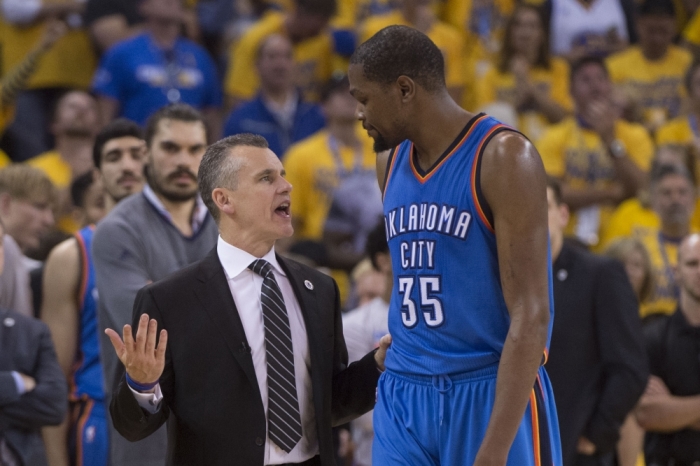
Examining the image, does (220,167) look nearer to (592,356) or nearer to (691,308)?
(592,356)

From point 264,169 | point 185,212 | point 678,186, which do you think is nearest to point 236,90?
point 678,186

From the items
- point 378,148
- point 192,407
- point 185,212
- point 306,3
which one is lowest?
point 192,407

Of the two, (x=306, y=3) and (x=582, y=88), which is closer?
(x=582, y=88)

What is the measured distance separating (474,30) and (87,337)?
6.56 metres

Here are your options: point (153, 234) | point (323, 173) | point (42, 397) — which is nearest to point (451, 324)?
point (153, 234)

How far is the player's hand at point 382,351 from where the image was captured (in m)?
4.02

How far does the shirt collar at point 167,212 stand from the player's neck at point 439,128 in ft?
6.09

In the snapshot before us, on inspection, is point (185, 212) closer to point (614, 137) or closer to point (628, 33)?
point (614, 137)

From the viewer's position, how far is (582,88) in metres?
9.76

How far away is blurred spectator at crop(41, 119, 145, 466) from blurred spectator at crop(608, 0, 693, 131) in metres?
6.64

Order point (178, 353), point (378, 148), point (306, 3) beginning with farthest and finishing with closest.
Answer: point (306, 3), point (178, 353), point (378, 148)

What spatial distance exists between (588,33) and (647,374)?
20.2 ft

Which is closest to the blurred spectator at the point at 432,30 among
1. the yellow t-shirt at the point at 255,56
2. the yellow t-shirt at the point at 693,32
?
the yellow t-shirt at the point at 255,56

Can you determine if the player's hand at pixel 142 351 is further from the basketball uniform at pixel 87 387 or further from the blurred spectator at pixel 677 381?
the blurred spectator at pixel 677 381
